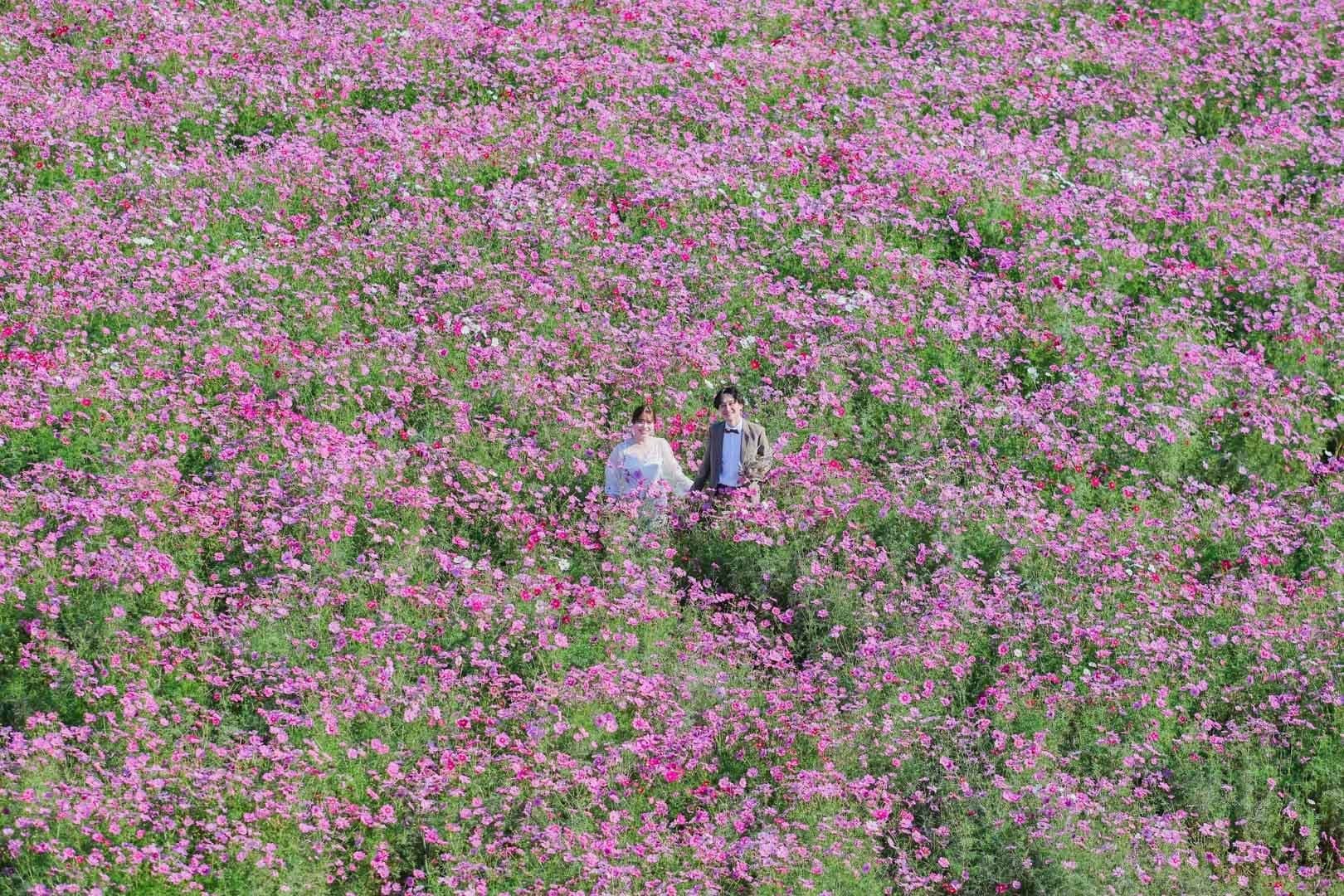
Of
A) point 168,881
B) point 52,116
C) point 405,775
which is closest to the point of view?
point 168,881

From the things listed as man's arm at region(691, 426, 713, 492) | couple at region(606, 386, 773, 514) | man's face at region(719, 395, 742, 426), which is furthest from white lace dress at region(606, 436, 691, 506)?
man's face at region(719, 395, 742, 426)

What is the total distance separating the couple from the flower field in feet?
0.91

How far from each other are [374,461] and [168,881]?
14.0ft

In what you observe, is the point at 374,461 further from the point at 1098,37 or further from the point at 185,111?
the point at 1098,37

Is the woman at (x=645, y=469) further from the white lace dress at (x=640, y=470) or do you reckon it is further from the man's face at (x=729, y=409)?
the man's face at (x=729, y=409)

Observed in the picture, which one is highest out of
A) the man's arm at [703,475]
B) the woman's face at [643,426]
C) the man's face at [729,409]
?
the man's face at [729,409]

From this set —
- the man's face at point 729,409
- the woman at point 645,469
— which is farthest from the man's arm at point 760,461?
the woman at point 645,469

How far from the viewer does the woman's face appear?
11.5 m

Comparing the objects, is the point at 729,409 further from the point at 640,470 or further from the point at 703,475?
the point at 640,470

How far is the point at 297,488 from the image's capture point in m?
10.9

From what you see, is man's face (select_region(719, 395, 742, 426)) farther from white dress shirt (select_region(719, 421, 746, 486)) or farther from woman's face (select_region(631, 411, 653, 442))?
woman's face (select_region(631, 411, 653, 442))

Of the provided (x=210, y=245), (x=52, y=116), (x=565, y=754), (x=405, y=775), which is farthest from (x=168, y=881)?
(x=52, y=116)

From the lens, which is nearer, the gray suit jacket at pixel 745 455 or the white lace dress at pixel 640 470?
the white lace dress at pixel 640 470

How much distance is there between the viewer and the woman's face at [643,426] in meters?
11.5
